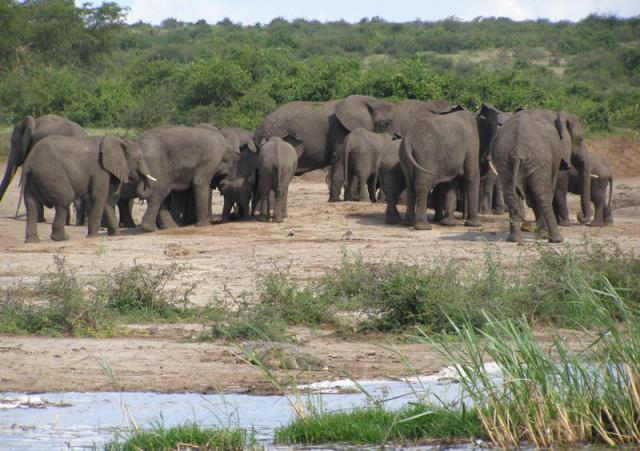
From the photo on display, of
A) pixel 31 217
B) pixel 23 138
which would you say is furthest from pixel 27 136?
pixel 31 217

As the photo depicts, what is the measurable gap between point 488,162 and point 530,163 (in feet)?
13.4

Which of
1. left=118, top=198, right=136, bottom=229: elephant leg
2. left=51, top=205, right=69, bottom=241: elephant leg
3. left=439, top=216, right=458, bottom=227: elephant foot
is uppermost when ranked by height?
left=51, top=205, right=69, bottom=241: elephant leg

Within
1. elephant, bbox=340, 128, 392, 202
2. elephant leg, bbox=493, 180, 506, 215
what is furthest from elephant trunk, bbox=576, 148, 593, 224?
elephant, bbox=340, 128, 392, 202

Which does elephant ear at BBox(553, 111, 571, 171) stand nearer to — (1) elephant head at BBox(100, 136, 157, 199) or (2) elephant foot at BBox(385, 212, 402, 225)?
(2) elephant foot at BBox(385, 212, 402, 225)

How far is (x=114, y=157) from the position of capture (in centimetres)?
1664

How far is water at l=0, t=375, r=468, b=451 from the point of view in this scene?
7312mm

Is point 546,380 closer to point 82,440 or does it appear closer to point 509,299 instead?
point 82,440

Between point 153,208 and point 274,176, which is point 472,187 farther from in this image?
point 153,208

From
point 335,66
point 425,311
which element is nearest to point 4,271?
point 425,311

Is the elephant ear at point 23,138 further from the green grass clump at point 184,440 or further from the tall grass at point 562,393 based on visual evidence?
the tall grass at point 562,393

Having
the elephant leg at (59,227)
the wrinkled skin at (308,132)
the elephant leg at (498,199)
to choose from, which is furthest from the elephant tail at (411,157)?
the wrinkled skin at (308,132)

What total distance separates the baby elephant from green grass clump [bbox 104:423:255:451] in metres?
11.0

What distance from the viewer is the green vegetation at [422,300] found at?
985 cm

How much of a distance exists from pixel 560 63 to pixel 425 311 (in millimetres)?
46872
